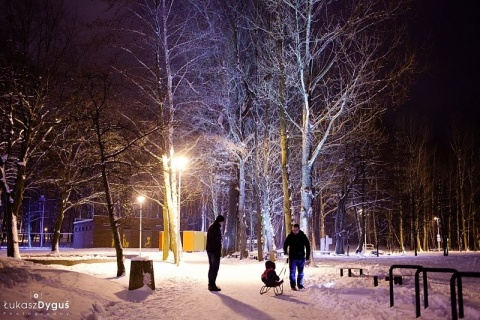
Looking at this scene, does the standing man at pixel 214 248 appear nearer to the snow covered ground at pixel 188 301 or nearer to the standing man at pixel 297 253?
the snow covered ground at pixel 188 301

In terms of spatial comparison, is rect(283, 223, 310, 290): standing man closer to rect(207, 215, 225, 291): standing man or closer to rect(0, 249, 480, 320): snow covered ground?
rect(0, 249, 480, 320): snow covered ground

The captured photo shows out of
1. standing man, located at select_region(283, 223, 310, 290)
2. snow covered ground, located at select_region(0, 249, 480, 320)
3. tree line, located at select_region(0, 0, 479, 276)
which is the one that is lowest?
snow covered ground, located at select_region(0, 249, 480, 320)

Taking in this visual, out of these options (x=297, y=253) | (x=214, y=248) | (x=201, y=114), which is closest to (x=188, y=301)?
(x=214, y=248)

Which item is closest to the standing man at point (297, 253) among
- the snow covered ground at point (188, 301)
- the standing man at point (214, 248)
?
the snow covered ground at point (188, 301)

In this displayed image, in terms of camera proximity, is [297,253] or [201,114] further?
[201,114]

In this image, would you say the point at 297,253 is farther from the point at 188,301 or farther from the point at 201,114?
the point at 201,114

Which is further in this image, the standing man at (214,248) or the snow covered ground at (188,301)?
the standing man at (214,248)

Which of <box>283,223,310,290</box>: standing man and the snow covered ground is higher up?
<box>283,223,310,290</box>: standing man

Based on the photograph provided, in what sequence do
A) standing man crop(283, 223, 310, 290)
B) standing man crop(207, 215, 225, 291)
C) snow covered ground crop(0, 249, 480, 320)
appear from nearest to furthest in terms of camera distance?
snow covered ground crop(0, 249, 480, 320) < standing man crop(207, 215, 225, 291) < standing man crop(283, 223, 310, 290)

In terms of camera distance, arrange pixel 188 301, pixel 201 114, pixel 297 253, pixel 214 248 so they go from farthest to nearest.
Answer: pixel 201 114, pixel 297 253, pixel 214 248, pixel 188 301

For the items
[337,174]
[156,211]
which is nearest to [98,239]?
[156,211]

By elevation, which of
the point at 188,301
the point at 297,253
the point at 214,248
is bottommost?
the point at 188,301

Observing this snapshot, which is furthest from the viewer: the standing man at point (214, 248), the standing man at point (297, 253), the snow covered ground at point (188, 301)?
the standing man at point (297, 253)

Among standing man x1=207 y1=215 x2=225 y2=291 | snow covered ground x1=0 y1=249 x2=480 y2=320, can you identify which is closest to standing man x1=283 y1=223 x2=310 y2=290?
snow covered ground x1=0 y1=249 x2=480 y2=320
